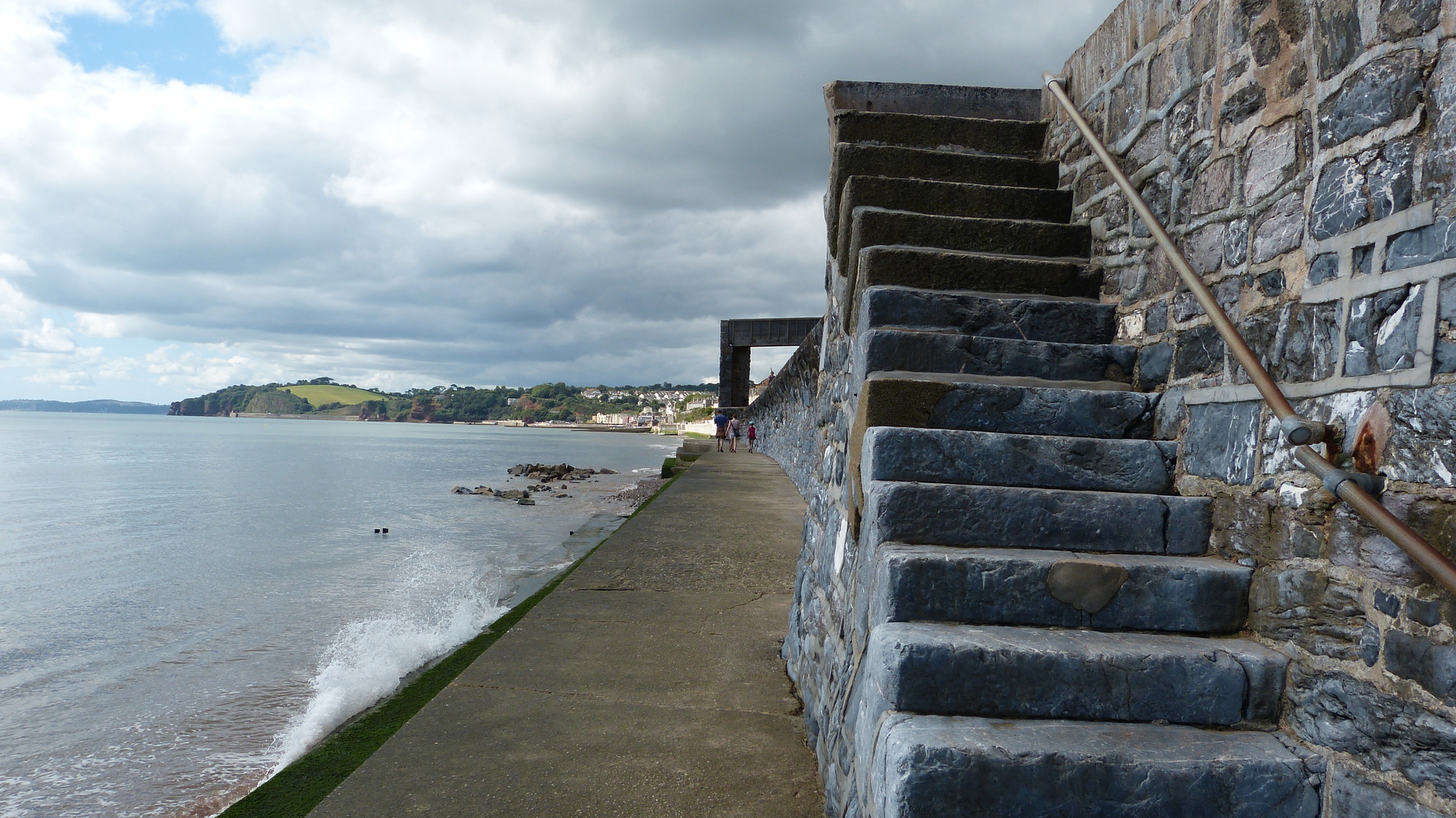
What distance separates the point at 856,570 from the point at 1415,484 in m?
1.28

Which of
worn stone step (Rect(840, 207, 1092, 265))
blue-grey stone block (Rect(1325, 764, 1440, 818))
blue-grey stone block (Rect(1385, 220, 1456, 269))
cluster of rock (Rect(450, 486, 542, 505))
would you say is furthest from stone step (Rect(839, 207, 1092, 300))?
cluster of rock (Rect(450, 486, 542, 505))

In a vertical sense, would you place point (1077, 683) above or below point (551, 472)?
above

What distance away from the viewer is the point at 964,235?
10.3 feet

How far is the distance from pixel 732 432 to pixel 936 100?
1710cm

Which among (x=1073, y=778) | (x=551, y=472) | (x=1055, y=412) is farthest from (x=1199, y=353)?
(x=551, y=472)

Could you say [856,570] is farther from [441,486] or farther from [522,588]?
[441,486]

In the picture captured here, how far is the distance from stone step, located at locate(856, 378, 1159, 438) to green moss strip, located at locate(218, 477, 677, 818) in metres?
2.14

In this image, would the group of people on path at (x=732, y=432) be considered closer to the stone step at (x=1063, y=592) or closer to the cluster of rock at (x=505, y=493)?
the cluster of rock at (x=505, y=493)

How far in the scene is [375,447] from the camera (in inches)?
1938

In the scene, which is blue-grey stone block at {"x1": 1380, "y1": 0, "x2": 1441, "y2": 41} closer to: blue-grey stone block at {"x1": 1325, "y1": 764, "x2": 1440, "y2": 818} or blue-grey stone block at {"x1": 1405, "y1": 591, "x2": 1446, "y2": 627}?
blue-grey stone block at {"x1": 1405, "y1": 591, "x2": 1446, "y2": 627}

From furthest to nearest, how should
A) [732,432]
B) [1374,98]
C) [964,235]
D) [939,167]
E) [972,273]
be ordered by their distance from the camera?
[732,432] → [939,167] → [964,235] → [972,273] → [1374,98]

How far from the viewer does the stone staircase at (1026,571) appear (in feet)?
5.13

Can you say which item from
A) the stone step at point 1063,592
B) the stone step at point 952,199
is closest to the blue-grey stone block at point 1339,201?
the stone step at point 1063,592

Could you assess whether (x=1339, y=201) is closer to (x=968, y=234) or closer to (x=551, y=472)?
(x=968, y=234)
